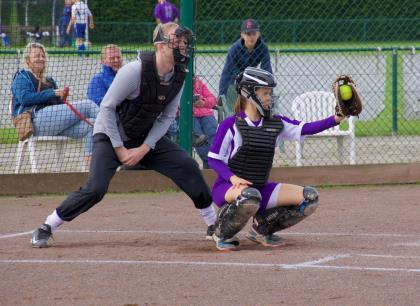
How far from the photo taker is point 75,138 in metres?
11.6

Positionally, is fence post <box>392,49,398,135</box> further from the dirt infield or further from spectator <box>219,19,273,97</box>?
the dirt infield

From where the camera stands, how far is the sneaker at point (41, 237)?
25.5 feet

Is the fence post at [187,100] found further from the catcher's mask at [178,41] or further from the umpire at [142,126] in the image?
the catcher's mask at [178,41]

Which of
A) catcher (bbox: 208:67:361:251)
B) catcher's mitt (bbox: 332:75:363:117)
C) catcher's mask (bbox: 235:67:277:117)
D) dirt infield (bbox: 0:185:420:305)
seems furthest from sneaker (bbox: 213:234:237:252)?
catcher's mitt (bbox: 332:75:363:117)

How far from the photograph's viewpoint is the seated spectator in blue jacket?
11.5 meters

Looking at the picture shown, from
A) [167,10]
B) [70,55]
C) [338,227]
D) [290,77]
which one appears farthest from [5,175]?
[167,10]

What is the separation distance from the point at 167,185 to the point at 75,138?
1345mm

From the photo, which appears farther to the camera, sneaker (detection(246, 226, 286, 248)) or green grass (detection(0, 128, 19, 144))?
green grass (detection(0, 128, 19, 144))

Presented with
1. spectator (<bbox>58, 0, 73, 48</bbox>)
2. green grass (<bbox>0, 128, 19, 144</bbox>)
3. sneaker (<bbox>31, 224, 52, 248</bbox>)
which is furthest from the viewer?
spectator (<bbox>58, 0, 73, 48</bbox>)

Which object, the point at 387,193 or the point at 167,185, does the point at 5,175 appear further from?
the point at 387,193

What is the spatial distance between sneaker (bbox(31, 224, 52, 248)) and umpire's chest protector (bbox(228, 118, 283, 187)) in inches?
59.8

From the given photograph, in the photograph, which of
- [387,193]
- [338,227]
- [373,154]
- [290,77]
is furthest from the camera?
[290,77]

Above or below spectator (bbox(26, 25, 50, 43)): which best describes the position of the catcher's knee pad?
below

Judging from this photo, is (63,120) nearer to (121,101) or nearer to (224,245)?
(121,101)
